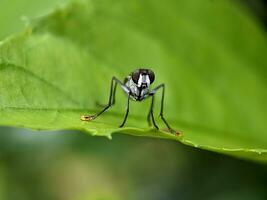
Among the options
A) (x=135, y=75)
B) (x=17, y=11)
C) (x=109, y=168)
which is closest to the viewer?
(x=135, y=75)

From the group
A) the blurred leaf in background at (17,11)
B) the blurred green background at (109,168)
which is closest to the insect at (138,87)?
the blurred green background at (109,168)

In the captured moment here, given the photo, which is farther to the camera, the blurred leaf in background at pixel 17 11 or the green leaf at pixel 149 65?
the blurred leaf in background at pixel 17 11

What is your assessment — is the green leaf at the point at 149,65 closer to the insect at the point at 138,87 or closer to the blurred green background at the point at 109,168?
the insect at the point at 138,87

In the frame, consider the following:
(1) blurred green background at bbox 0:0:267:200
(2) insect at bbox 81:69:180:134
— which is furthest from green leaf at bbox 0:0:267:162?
(1) blurred green background at bbox 0:0:267:200

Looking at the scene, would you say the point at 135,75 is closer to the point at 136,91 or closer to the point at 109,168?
the point at 136,91

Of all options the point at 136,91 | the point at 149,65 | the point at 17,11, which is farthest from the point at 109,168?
the point at 17,11

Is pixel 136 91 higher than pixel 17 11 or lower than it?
lower
